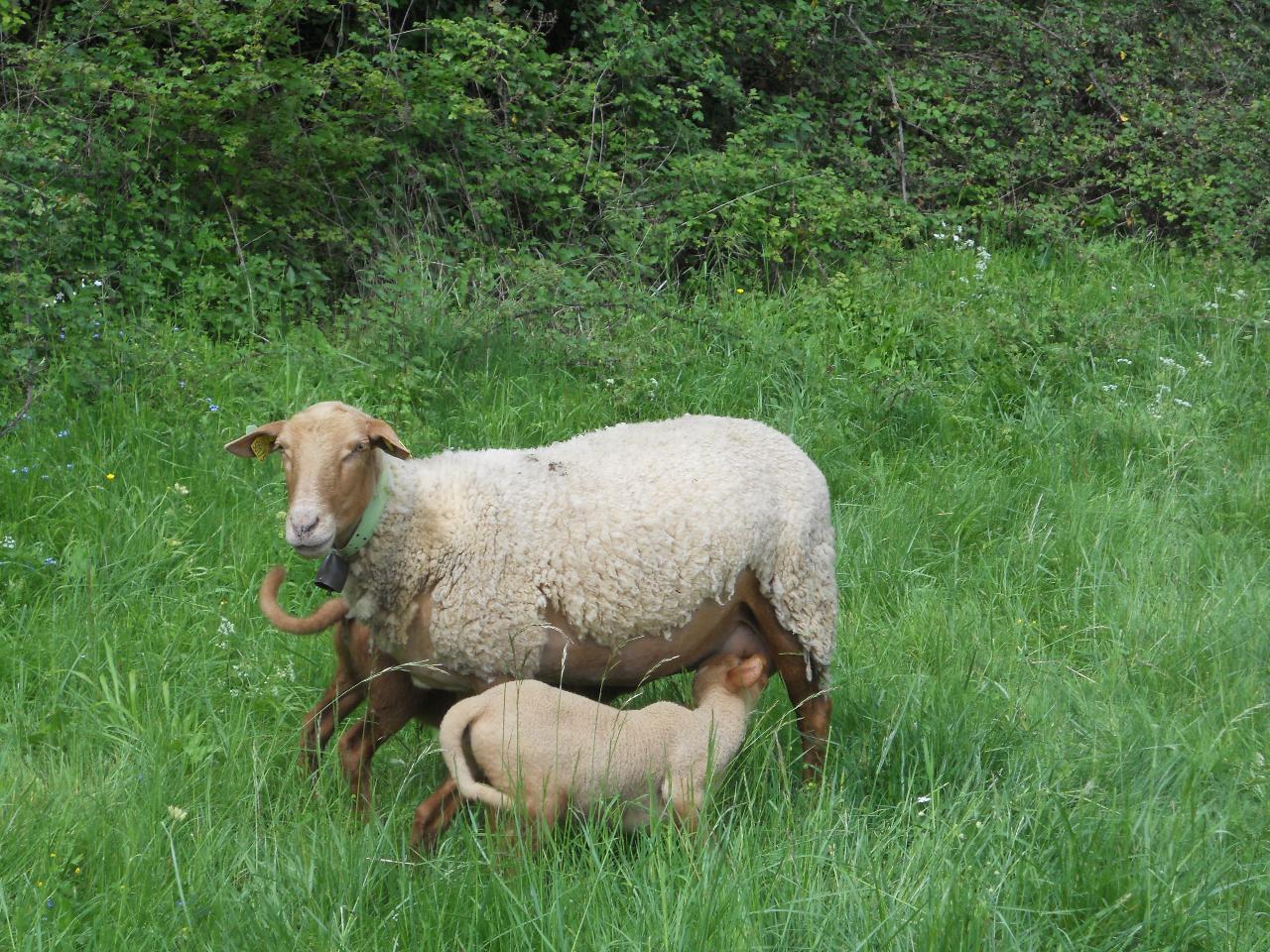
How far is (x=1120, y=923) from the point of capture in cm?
320

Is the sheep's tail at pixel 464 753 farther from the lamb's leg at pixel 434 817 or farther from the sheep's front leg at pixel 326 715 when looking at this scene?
the sheep's front leg at pixel 326 715

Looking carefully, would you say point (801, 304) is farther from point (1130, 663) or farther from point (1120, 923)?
point (1120, 923)

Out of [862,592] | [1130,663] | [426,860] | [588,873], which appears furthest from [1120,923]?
[862,592]

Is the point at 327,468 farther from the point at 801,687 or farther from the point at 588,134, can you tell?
the point at 588,134

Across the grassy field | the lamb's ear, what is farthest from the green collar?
the grassy field

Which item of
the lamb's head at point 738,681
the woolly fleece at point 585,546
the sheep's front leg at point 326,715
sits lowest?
the sheep's front leg at point 326,715

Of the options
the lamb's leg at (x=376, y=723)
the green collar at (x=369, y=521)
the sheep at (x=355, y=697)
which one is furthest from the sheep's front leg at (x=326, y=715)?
the green collar at (x=369, y=521)

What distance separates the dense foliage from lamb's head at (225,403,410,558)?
313cm

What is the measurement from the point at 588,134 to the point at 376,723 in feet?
19.8

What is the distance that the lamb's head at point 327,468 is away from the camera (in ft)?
12.0

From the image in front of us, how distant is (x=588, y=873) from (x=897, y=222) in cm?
703

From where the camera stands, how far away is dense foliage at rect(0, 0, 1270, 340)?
7.46 m

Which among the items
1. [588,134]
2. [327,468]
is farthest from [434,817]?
[588,134]

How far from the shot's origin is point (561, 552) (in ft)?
13.2
